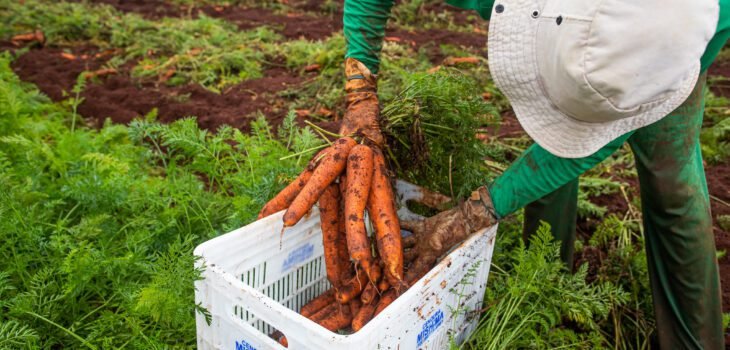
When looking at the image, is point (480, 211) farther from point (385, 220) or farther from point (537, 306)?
point (537, 306)

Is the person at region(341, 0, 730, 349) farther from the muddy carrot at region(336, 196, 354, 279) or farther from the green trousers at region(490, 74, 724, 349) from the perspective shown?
the muddy carrot at region(336, 196, 354, 279)

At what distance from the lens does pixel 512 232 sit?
281 centimetres

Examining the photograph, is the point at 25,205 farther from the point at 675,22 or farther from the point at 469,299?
the point at 675,22

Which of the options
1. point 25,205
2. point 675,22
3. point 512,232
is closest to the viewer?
point 675,22

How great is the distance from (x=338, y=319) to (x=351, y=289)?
12 centimetres

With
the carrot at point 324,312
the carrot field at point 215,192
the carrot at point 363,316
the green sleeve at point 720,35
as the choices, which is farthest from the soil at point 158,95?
the green sleeve at point 720,35

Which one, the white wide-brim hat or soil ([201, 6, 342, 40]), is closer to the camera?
the white wide-brim hat

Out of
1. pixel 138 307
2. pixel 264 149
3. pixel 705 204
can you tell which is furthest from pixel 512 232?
pixel 138 307

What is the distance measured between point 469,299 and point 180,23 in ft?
18.9

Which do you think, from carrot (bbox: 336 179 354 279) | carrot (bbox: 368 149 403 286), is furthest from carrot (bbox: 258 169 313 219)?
carrot (bbox: 368 149 403 286)

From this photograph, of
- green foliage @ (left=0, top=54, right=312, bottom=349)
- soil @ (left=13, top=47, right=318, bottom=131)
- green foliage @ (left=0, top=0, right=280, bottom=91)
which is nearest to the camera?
green foliage @ (left=0, top=54, right=312, bottom=349)

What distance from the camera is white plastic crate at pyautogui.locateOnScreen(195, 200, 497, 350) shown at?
1546 mm

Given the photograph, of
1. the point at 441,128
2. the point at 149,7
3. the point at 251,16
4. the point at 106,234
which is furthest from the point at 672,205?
the point at 149,7

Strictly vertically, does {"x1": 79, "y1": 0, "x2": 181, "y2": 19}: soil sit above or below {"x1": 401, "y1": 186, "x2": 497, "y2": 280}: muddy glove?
below
